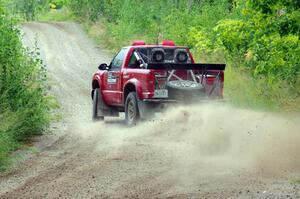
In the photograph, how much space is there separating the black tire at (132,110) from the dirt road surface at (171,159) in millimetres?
264

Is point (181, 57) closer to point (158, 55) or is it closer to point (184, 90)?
point (158, 55)

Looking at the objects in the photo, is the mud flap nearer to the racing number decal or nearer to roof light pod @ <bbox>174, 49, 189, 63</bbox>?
the racing number decal

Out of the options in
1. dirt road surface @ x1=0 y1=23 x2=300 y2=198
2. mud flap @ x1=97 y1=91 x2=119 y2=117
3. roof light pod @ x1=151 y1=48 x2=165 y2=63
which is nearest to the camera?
dirt road surface @ x1=0 y1=23 x2=300 y2=198

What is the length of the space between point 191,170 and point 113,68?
7070 mm

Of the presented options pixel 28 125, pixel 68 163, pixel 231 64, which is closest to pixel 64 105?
pixel 231 64

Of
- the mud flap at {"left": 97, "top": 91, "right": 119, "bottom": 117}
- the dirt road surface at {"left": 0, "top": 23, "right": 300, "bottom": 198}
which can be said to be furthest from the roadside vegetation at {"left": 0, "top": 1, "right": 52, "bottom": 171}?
the mud flap at {"left": 97, "top": 91, "right": 119, "bottom": 117}

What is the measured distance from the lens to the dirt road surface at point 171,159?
9.08m

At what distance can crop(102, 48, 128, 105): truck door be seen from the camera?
54.6 feet

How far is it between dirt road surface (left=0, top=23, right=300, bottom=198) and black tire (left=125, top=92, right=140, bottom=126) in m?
0.26

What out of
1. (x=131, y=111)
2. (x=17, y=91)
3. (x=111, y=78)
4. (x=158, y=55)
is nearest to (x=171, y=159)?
(x=158, y=55)

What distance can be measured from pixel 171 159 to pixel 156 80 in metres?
3.63

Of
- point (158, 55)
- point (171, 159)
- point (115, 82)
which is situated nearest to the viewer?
point (171, 159)

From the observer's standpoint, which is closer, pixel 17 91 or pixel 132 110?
pixel 17 91

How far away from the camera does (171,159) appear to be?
37.9ft
